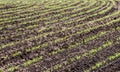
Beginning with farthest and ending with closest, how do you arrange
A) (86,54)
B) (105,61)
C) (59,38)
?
(59,38), (86,54), (105,61)

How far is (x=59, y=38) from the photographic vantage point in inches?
690

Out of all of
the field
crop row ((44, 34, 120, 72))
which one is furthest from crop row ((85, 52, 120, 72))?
crop row ((44, 34, 120, 72))

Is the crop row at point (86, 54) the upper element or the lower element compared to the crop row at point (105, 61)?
upper

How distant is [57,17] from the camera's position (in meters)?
22.7

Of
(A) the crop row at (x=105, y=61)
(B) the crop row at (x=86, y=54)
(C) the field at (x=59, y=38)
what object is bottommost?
(A) the crop row at (x=105, y=61)

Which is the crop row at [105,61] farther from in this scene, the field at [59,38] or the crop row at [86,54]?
the crop row at [86,54]

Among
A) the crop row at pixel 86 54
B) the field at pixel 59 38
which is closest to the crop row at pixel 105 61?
the field at pixel 59 38

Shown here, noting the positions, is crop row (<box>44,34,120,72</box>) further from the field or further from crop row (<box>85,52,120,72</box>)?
crop row (<box>85,52,120,72</box>)

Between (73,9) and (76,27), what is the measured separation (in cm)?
627

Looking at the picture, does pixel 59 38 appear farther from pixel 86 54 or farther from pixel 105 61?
pixel 105 61

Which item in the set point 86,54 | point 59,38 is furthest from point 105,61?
point 59,38

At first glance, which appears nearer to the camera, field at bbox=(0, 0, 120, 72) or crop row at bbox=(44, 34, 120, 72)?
crop row at bbox=(44, 34, 120, 72)

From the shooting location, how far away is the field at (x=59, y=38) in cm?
1373

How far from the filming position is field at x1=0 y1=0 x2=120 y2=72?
13.7 m
